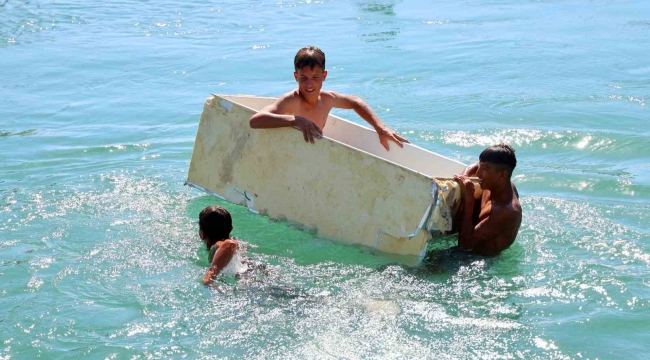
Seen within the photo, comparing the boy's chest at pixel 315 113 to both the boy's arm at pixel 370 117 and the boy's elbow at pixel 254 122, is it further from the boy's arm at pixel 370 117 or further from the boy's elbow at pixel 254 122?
the boy's elbow at pixel 254 122

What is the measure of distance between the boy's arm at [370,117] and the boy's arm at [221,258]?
1625 millimetres

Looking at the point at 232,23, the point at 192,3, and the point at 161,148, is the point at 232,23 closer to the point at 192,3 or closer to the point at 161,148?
the point at 192,3

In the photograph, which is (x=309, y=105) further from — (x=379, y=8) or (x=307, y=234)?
(x=379, y=8)

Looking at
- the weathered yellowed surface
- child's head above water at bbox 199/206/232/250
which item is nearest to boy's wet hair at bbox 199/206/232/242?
child's head above water at bbox 199/206/232/250

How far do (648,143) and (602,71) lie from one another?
3142 mm

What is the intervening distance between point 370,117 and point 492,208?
146 cm

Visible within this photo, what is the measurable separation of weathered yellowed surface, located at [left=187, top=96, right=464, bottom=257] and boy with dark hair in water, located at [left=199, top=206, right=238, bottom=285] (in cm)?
55

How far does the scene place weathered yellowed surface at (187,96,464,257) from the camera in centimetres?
559

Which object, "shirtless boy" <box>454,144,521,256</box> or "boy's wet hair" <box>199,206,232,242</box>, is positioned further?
"boy's wet hair" <box>199,206,232,242</box>

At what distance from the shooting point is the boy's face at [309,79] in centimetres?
642

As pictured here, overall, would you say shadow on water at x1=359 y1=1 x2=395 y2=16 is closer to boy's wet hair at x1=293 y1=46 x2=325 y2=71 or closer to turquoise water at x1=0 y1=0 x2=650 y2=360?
turquoise water at x1=0 y1=0 x2=650 y2=360

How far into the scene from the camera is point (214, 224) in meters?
5.88

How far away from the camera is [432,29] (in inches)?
598

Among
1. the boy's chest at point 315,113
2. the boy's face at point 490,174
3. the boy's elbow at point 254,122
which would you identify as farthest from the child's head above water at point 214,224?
the boy's face at point 490,174
